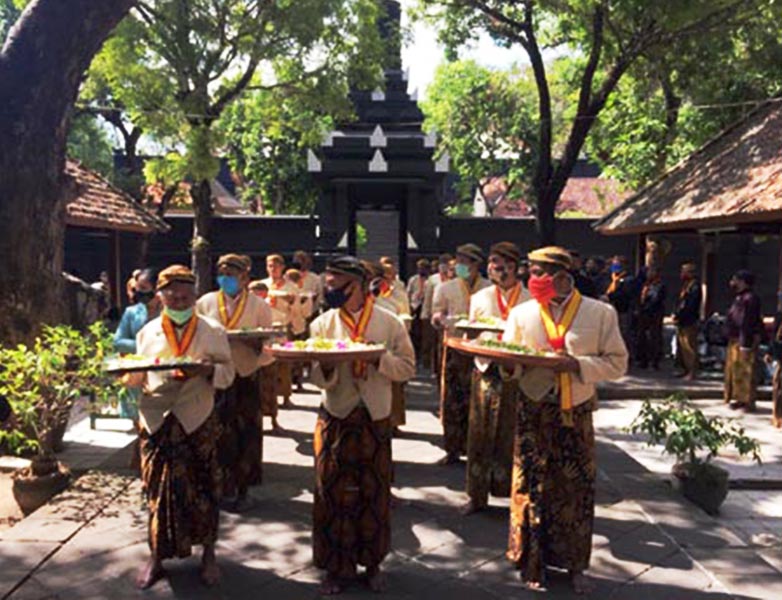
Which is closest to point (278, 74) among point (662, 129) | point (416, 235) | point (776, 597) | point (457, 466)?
point (416, 235)

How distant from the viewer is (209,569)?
13.3 ft

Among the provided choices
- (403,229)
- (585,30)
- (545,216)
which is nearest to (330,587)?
(545,216)

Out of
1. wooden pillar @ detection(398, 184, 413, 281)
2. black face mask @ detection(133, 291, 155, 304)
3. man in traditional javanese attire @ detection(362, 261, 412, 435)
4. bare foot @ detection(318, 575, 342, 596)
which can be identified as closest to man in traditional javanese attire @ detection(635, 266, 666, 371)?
man in traditional javanese attire @ detection(362, 261, 412, 435)

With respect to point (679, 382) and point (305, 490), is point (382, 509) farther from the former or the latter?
point (679, 382)

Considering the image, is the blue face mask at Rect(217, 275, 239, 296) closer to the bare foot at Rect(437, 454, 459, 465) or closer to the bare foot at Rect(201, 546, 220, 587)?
the bare foot at Rect(201, 546, 220, 587)

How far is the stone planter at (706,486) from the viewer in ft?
18.4

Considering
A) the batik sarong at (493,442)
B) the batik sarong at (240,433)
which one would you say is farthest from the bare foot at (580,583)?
the batik sarong at (240,433)

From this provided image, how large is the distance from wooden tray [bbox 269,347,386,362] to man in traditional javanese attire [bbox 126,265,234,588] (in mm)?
436

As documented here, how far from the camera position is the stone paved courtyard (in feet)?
13.2

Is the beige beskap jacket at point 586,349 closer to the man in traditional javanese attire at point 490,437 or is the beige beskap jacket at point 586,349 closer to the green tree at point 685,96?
the man in traditional javanese attire at point 490,437

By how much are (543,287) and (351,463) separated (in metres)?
1.48

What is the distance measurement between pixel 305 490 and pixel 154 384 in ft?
7.11

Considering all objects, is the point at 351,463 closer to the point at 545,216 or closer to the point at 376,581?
the point at 376,581

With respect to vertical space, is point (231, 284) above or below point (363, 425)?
above
